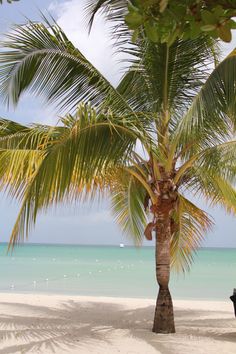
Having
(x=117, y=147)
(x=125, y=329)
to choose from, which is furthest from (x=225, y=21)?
(x=125, y=329)

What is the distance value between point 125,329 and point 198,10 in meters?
6.45

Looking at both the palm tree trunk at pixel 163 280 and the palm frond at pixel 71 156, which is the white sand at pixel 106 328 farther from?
the palm frond at pixel 71 156

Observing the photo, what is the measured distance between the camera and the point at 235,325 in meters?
7.99

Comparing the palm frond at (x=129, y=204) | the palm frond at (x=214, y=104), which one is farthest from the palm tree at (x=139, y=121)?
the palm frond at (x=129, y=204)

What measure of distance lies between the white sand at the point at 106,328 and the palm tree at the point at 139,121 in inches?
22.9

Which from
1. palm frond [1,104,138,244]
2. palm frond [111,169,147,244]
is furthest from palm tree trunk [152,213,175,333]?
palm frond [111,169,147,244]

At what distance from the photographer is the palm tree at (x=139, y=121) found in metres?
6.12

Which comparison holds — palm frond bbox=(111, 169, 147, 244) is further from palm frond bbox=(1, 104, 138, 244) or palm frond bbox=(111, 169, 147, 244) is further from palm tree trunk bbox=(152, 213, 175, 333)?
palm frond bbox=(1, 104, 138, 244)

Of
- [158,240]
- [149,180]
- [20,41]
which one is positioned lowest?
[158,240]

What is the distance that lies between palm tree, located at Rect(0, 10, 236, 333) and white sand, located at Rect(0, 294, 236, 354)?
58cm

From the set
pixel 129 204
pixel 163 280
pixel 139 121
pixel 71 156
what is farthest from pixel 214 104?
pixel 129 204

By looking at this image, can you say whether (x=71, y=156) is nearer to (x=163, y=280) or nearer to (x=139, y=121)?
(x=139, y=121)

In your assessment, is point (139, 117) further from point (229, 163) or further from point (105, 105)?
point (229, 163)

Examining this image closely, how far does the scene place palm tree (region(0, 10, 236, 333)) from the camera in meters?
6.12
